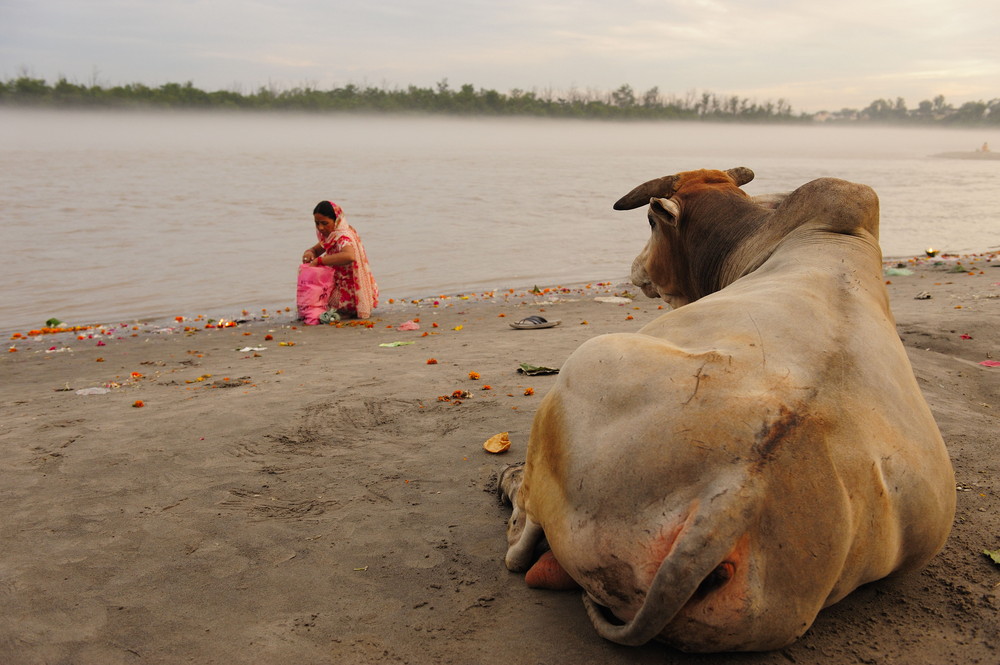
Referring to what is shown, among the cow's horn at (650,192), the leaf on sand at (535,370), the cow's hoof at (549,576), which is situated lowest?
the cow's hoof at (549,576)

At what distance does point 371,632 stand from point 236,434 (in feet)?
7.16

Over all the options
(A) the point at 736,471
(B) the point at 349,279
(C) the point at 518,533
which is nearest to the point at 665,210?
(C) the point at 518,533

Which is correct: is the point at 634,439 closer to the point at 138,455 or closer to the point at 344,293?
the point at 138,455

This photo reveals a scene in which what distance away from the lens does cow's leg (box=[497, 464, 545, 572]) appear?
3002mm

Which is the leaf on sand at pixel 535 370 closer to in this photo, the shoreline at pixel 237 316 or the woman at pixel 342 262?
the woman at pixel 342 262

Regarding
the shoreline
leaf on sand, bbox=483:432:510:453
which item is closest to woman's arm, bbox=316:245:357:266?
the shoreline

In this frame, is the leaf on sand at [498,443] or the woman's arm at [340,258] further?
the woman's arm at [340,258]

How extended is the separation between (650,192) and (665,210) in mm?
166

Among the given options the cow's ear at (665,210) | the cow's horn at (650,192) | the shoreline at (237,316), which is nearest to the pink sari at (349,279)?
the shoreline at (237,316)

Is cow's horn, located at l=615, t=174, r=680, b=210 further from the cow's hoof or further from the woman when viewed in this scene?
the woman

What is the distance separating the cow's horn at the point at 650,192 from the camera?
4.98m

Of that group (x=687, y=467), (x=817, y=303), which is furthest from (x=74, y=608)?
(x=817, y=303)

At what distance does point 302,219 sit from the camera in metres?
18.9

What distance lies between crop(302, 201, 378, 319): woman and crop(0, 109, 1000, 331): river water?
5.94 ft
